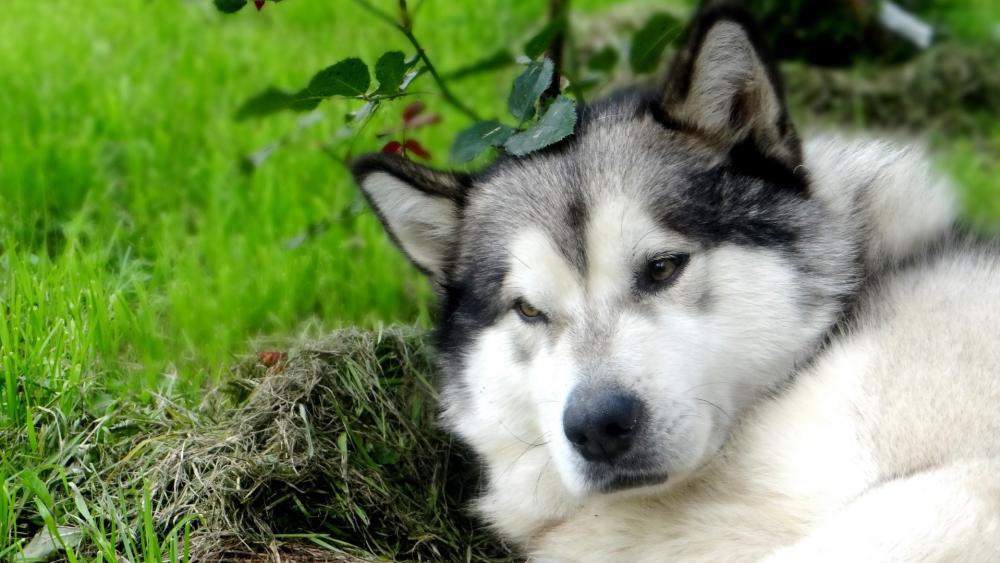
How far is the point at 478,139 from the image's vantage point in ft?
11.6

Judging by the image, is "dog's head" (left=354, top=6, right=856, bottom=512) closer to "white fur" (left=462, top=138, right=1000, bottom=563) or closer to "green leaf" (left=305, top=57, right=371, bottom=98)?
"white fur" (left=462, top=138, right=1000, bottom=563)

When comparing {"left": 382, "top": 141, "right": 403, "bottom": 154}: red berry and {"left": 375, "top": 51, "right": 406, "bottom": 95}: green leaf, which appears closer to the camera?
{"left": 375, "top": 51, "right": 406, "bottom": 95}: green leaf

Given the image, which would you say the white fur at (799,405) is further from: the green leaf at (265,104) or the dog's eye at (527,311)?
the green leaf at (265,104)

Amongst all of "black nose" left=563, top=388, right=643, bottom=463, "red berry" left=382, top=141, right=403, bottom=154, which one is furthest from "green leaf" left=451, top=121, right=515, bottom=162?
"black nose" left=563, top=388, right=643, bottom=463

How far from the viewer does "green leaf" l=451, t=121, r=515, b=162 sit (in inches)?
136

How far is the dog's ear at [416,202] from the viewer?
3.38 metres

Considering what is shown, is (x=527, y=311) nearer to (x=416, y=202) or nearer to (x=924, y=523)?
(x=416, y=202)


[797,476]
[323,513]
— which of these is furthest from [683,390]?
[323,513]

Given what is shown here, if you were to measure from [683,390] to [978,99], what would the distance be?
597 cm

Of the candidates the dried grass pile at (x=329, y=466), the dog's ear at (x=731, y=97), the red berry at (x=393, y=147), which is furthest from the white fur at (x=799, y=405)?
the red berry at (x=393, y=147)

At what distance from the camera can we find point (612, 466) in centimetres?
276

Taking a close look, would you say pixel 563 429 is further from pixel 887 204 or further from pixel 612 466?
pixel 887 204

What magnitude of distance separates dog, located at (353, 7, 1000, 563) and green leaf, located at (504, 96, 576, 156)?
0.27 feet

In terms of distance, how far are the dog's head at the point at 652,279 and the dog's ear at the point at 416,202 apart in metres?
0.04
